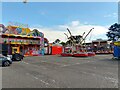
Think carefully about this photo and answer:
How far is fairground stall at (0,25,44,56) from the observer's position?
1656 inches

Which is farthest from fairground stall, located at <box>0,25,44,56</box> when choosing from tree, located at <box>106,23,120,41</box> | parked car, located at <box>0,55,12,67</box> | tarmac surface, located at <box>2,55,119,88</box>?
tree, located at <box>106,23,120,41</box>

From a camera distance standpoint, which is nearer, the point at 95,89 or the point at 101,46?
the point at 95,89

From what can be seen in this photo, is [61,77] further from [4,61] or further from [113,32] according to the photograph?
[113,32]

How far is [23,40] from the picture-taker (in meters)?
45.3

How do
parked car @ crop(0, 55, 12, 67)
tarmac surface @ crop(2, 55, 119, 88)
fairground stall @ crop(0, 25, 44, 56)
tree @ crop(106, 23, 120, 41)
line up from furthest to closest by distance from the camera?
tree @ crop(106, 23, 120, 41)
fairground stall @ crop(0, 25, 44, 56)
parked car @ crop(0, 55, 12, 67)
tarmac surface @ crop(2, 55, 119, 88)

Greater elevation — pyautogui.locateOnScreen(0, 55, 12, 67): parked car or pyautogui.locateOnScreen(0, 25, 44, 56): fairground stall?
pyautogui.locateOnScreen(0, 25, 44, 56): fairground stall

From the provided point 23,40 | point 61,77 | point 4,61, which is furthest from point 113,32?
point 61,77

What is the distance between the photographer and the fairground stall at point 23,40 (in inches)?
1656

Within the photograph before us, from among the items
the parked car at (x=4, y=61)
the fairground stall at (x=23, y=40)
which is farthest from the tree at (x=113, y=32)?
the parked car at (x=4, y=61)

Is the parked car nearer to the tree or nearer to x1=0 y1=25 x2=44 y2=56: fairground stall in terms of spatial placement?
x1=0 y1=25 x2=44 y2=56: fairground stall

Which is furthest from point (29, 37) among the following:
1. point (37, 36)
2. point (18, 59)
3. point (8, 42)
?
point (18, 59)

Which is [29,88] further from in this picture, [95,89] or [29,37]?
[29,37]

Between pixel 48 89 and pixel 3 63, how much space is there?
12323 millimetres

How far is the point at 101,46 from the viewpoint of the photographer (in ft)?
210
